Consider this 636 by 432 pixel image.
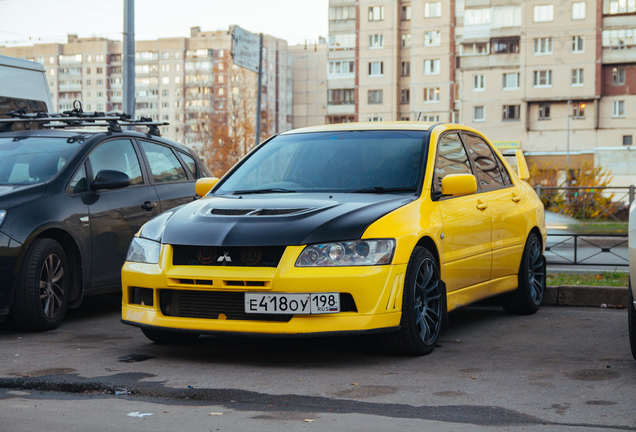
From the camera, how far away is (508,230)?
7379mm

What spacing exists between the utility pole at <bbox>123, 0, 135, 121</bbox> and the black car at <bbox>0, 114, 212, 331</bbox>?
588cm

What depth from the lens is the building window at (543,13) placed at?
70.8m

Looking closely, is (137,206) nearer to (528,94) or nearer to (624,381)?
(624,381)

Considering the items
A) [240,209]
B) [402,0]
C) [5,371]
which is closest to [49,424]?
[5,371]

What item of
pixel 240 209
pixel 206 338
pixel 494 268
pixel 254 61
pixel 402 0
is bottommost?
pixel 206 338

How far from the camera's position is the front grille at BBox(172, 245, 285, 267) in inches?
207

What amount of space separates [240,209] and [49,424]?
2.15m

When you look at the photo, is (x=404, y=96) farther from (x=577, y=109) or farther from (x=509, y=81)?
(x=577, y=109)

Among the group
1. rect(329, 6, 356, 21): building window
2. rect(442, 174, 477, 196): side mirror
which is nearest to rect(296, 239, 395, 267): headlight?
rect(442, 174, 477, 196): side mirror

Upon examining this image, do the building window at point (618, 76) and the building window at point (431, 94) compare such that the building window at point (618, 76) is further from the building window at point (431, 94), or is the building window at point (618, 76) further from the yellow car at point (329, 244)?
the yellow car at point (329, 244)

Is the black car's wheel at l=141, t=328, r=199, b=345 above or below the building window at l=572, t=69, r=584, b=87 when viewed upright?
below

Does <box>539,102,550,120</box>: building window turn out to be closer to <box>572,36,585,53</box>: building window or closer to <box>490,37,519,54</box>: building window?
<box>572,36,585,53</box>: building window

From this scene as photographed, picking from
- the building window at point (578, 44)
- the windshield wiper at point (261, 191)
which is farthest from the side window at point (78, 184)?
the building window at point (578, 44)

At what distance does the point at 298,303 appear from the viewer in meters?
5.20
